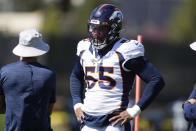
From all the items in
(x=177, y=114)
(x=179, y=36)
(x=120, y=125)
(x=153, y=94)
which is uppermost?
(x=153, y=94)

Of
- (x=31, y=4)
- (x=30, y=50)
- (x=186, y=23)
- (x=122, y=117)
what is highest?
(x=30, y=50)

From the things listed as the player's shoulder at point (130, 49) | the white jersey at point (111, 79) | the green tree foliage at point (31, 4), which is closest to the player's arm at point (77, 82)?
the white jersey at point (111, 79)

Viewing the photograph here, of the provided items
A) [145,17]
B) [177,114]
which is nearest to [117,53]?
[177,114]

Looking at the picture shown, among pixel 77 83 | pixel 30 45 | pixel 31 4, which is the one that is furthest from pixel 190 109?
pixel 31 4

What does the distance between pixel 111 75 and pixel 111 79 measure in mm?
36

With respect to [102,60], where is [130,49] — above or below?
above

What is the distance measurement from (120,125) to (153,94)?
0.40 metres

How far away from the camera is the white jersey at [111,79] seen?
4.53m

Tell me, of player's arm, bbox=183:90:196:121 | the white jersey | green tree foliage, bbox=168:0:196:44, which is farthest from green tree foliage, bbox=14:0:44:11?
player's arm, bbox=183:90:196:121

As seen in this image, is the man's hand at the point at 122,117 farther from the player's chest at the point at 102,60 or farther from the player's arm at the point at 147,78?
the player's chest at the point at 102,60

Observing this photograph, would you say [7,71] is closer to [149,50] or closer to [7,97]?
[7,97]

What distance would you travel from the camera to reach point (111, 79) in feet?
15.0

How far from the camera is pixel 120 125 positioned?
455 cm

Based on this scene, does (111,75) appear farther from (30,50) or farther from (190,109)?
(30,50)
